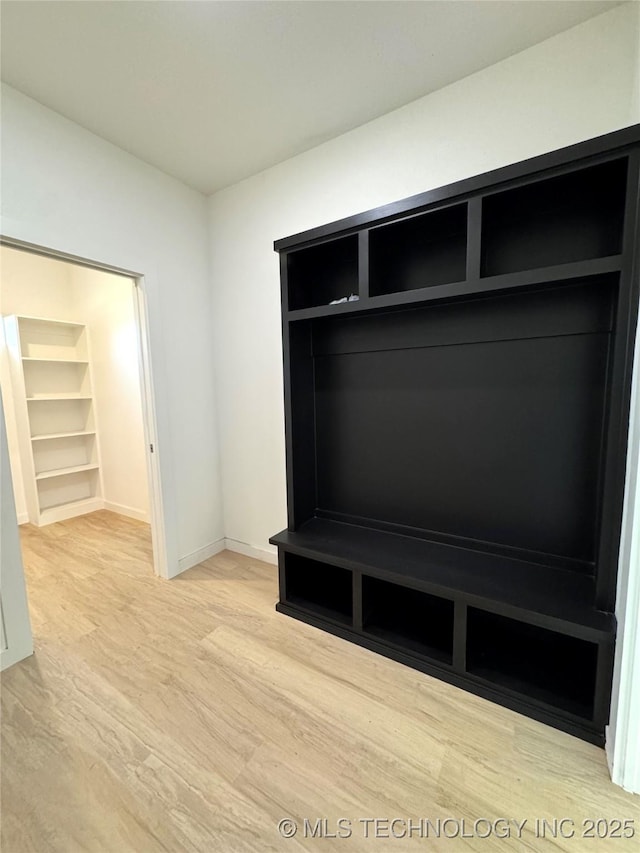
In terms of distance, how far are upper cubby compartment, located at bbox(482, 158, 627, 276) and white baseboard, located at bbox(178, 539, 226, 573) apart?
8.76 feet

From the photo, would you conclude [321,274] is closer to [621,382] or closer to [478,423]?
[478,423]

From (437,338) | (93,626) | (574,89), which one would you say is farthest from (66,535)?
(574,89)

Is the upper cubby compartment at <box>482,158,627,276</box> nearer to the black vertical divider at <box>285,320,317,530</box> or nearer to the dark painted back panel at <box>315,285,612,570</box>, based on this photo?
the dark painted back panel at <box>315,285,612,570</box>

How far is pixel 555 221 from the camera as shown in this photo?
148 centimetres

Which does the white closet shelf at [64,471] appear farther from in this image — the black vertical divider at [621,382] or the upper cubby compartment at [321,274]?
the black vertical divider at [621,382]

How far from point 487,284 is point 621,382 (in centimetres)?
60

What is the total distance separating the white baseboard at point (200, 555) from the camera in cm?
252

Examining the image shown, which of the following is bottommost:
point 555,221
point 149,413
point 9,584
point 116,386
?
point 9,584

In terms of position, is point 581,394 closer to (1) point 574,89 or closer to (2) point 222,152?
(1) point 574,89

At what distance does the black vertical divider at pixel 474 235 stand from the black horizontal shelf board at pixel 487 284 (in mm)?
48

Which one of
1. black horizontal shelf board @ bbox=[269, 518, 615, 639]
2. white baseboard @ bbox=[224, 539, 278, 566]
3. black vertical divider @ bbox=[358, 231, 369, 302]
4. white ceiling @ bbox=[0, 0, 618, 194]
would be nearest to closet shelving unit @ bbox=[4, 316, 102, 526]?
white baseboard @ bbox=[224, 539, 278, 566]

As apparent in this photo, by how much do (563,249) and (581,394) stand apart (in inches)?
25.4

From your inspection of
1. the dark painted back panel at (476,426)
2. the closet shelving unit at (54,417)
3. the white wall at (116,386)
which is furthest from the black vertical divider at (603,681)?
the closet shelving unit at (54,417)

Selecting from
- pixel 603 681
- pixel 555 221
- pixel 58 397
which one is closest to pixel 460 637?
pixel 603 681
